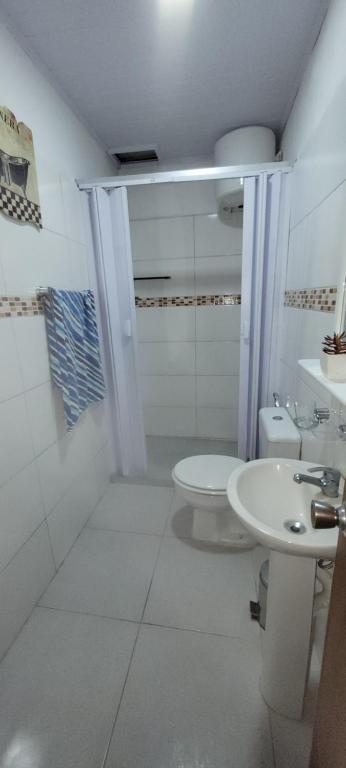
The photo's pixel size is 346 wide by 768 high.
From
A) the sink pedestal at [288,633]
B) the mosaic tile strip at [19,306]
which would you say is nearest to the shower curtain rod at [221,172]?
the mosaic tile strip at [19,306]

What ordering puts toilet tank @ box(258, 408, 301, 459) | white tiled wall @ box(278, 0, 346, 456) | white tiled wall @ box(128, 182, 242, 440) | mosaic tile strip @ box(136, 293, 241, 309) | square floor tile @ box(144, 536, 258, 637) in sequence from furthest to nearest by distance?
mosaic tile strip @ box(136, 293, 241, 309), white tiled wall @ box(128, 182, 242, 440), toilet tank @ box(258, 408, 301, 459), square floor tile @ box(144, 536, 258, 637), white tiled wall @ box(278, 0, 346, 456)

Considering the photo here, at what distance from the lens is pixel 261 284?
161cm

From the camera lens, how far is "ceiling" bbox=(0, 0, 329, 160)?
42.8 inches

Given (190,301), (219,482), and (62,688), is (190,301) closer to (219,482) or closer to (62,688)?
(219,482)

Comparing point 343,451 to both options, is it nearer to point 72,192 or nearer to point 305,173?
point 305,173

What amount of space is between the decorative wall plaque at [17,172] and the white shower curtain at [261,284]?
100 centimetres

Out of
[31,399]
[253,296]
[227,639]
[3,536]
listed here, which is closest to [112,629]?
[227,639]

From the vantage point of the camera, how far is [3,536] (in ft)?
3.63

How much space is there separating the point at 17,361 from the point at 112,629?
1125 millimetres

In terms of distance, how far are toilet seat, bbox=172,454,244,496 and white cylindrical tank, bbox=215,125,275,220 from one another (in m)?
1.57

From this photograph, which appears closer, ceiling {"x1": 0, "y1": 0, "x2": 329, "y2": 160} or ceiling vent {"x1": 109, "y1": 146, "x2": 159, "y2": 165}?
ceiling {"x1": 0, "y1": 0, "x2": 329, "y2": 160}

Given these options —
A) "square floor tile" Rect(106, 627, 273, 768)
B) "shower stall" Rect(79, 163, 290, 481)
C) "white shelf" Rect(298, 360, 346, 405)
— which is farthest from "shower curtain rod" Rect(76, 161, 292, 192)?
"square floor tile" Rect(106, 627, 273, 768)

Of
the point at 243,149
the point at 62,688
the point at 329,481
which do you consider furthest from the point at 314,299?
the point at 62,688

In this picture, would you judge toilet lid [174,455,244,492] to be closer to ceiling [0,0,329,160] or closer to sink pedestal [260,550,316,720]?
sink pedestal [260,550,316,720]
